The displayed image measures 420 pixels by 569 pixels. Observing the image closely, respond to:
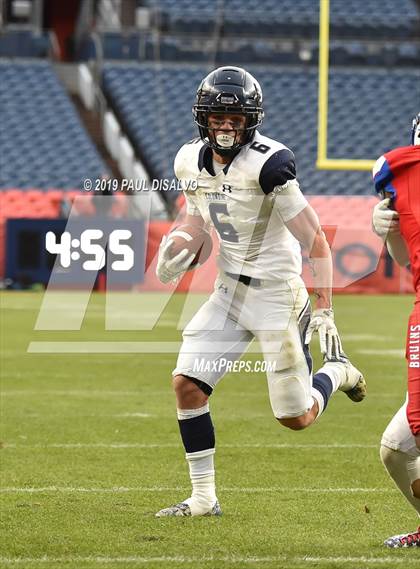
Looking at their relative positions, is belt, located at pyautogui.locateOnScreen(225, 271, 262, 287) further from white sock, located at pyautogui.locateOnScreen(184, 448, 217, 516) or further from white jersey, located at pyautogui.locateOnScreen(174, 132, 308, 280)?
white sock, located at pyautogui.locateOnScreen(184, 448, 217, 516)

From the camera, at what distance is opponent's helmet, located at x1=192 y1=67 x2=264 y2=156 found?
439 centimetres

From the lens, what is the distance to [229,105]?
4.39m

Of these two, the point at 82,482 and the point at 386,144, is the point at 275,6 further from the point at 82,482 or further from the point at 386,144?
the point at 82,482

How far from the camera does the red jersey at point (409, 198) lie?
3.52 m

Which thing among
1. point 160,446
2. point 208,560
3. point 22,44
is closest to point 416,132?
point 208,560

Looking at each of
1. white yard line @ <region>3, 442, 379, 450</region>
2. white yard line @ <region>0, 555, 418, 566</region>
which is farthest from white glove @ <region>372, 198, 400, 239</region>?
white yard line @ <region>3, 442, 379, 450</region>

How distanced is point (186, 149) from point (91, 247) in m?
5.29

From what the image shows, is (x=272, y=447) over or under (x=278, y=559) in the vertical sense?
under

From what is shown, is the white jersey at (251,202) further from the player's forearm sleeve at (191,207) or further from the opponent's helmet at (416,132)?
the opponent's helmet at (416,132)

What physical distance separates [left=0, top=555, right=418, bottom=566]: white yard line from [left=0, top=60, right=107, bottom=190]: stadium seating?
51.5 feet

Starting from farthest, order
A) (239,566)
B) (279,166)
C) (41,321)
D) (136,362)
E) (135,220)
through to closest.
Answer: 1. (135,220)
2. (41,321)
3. (136,362)
4. (279,166)
5. (239,566)

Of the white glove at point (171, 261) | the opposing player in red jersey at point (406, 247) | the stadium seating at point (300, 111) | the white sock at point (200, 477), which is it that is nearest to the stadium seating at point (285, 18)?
the stadium seating at point (300, 111)

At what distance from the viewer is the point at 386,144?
68.6 feet

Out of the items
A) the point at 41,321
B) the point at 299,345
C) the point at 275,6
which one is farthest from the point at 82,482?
the point at 275,6
